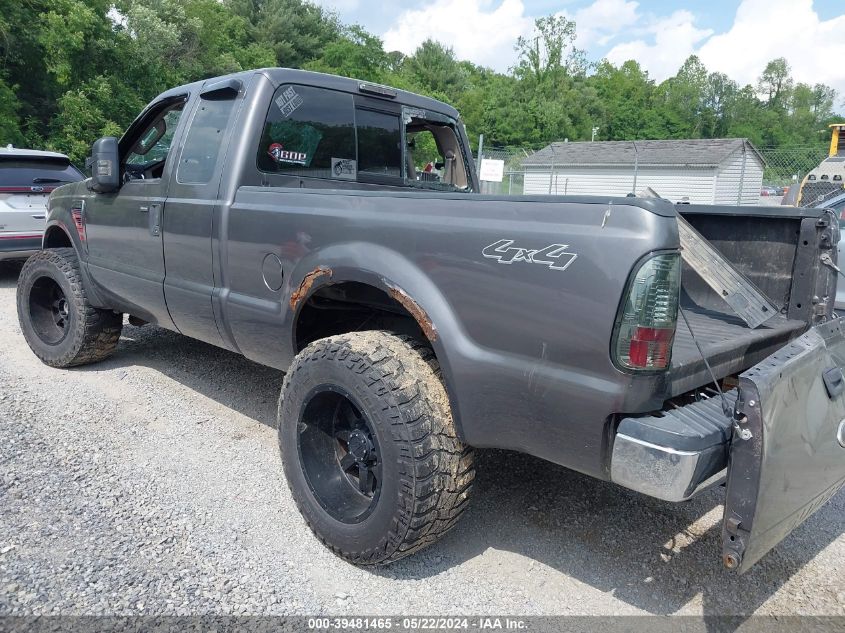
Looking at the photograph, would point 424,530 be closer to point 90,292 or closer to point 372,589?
point 372,589

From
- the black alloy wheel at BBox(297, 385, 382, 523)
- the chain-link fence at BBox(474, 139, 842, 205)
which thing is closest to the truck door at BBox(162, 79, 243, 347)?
the black alloy wheel at BBox(297, 385, 382, 523)

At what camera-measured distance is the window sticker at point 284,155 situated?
354 cm

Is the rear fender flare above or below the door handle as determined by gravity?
below

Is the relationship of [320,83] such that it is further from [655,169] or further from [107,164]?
[655,169]

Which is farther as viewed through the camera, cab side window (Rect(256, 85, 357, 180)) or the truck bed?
cab side window (Rect(256, 85, 357, 180))

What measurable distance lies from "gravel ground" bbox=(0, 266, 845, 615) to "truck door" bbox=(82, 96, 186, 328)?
818mm

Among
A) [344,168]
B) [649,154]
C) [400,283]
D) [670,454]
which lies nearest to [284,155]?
[344,168]

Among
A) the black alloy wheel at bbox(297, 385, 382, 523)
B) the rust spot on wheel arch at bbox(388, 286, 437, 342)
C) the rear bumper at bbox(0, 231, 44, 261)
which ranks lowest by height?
the black alloy wheel at bbox(297, 385, 382, 523)

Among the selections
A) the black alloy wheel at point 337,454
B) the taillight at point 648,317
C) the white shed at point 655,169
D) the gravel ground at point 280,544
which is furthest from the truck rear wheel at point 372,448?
the white shed at point 655,169

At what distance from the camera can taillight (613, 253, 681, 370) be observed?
196cm

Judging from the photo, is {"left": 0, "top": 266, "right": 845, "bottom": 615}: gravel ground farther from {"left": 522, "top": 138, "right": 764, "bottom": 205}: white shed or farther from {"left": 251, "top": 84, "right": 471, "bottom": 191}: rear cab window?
{"left": 522, "top": 138, "right": 764, "bottom": 205}: white shed

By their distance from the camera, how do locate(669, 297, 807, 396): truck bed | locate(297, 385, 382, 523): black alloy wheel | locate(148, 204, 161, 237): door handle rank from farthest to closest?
locate(148, 204, 161, 237): door handle → locate(297, 385, 382, 523): black alloy wheel → locate(669, 297, 807, 396): truck bed

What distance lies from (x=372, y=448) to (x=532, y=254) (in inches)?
42.5

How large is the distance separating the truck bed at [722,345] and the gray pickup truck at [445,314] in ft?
0.04
